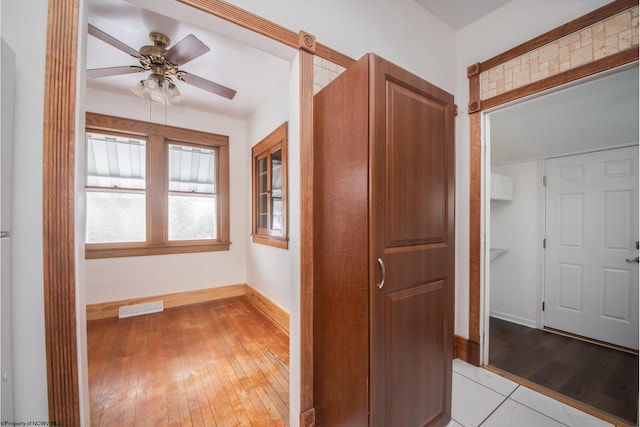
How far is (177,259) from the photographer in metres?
3.51

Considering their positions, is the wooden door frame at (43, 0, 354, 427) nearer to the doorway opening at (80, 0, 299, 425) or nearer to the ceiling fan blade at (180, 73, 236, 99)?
the doorway opening at (80, 0, 299, 425)

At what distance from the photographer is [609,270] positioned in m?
2.57

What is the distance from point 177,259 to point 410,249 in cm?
346

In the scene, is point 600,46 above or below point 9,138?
above

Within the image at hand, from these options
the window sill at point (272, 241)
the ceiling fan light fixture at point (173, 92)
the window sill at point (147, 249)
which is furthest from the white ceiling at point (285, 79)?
the window sill at point (147, 249)

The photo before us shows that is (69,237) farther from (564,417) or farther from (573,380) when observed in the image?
(573,380)

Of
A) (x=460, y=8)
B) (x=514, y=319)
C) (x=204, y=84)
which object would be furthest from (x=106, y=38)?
(x=514, y=319)

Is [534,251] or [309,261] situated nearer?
[309,261]

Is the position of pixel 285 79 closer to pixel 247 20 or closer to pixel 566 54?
pixel 247 20

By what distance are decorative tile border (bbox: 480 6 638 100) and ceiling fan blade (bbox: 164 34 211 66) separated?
2330 mm

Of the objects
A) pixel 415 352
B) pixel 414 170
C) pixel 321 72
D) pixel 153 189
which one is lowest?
pixel 415 352

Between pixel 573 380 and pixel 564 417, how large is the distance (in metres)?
0.63

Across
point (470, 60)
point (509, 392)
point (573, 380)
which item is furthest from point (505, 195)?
point (509, 392)

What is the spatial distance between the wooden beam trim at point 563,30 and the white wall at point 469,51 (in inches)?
2.5
